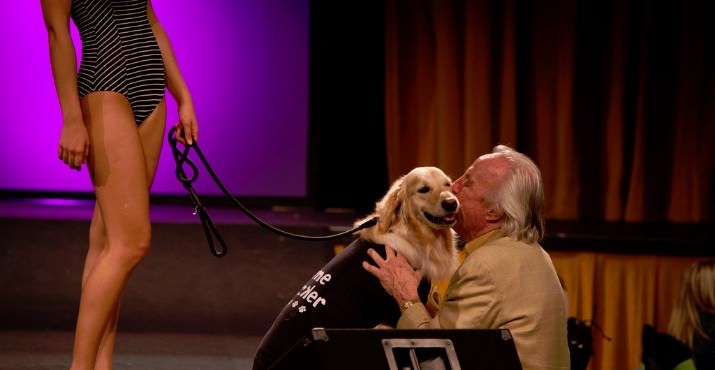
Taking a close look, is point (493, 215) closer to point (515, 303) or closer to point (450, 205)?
point (515, 303)

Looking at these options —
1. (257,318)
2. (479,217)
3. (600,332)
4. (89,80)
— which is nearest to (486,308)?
(479,217)

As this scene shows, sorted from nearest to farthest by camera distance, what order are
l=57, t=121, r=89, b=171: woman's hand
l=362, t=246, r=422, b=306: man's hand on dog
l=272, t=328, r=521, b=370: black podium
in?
l=272, t=328, r=521, b=370: black podium
l=57, t=121, r=89, b=171: woman's hand
l=362, t=246, r=422, b=306: man's hand on dog

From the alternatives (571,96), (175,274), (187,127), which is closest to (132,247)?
(187,127)

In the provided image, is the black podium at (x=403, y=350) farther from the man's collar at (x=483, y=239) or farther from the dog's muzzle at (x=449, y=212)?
the dog's muzzle at (x=449, y=212)

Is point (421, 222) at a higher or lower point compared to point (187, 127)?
lower

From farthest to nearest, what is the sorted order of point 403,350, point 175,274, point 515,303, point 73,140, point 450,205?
point 175,274 < point 450,205 < point 515,303 < point 73,140 < point 403,350

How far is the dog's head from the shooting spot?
3189 mm

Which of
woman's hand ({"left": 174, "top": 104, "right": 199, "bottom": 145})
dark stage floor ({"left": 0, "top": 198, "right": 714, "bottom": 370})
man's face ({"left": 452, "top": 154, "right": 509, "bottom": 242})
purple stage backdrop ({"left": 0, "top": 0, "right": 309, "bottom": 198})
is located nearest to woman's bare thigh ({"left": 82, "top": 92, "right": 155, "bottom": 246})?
woman's hand ({"left": 174, "top": 104, "right": 199, "bottom": 145})

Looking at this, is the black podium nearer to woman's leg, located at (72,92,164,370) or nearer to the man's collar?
the man's collar

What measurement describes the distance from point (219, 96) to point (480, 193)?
124 inches

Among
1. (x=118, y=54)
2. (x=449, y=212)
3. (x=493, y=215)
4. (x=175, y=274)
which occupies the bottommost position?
(x=175, y=274)

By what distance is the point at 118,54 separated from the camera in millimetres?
2562

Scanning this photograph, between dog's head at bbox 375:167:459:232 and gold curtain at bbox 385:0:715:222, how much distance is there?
2.49 m

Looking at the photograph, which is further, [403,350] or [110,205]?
[110,205]
